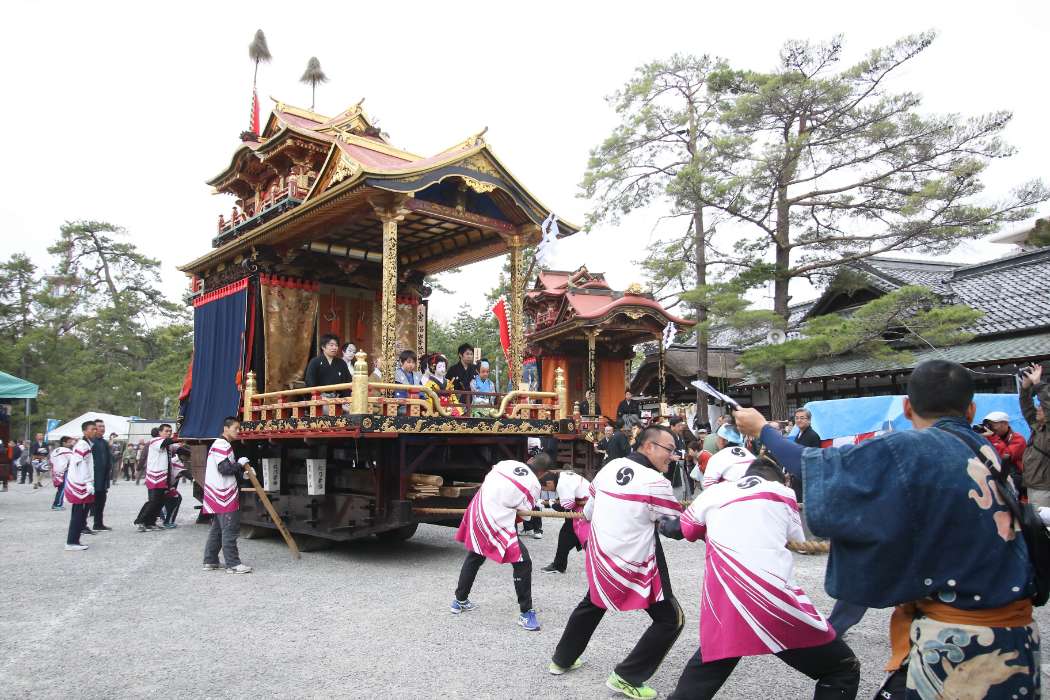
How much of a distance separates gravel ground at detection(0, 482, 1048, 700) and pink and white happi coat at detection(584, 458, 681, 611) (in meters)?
0.62

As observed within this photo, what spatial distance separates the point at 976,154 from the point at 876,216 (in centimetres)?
186

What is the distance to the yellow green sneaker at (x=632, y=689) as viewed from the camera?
12.6 ft

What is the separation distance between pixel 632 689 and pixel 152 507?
9742 millimetres

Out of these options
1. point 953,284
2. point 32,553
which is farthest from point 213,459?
point 953,284

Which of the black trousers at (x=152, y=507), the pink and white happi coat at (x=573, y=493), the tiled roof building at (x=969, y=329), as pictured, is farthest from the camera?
the tiled roof building at (x=969, y=329)

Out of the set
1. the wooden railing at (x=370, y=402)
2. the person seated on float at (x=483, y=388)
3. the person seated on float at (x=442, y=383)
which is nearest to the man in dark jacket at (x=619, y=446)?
the wooden railing at (x=370, y=402)

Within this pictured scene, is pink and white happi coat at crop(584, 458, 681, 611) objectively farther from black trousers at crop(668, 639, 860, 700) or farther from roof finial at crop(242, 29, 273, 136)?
roof finial at crop(242, 29, 273, 136)

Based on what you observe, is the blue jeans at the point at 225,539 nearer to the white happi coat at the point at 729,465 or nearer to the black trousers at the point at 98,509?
the black trousers at the point at 98,509

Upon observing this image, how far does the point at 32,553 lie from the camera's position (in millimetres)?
8938

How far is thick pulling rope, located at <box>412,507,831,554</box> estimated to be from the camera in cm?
343

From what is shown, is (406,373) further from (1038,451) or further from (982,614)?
(982,614)

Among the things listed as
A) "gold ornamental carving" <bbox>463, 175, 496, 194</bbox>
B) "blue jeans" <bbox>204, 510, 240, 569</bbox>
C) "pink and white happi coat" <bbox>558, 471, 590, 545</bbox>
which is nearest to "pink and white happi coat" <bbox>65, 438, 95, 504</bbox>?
A: "blue jeans" <bbox>204, 510, 240, 569</bbox>

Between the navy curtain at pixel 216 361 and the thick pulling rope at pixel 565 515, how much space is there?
4330 millimetres

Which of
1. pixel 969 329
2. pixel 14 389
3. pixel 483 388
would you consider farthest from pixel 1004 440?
pixel 14 389
